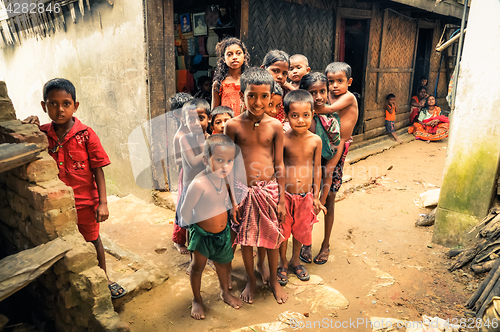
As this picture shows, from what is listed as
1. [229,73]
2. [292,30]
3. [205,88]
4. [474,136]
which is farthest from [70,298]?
[292,30]

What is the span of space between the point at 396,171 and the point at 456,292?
337 cm

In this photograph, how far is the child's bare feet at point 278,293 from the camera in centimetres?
248

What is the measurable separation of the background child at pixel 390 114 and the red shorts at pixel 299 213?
6.00 meters

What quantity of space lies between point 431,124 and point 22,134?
8.34 m

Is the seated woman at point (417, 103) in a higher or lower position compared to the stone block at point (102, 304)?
higher

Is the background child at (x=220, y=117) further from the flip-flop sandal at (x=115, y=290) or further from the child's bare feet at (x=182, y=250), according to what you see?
the flip-flop sandal at (x=115, y=290)

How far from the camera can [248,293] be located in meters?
2.51

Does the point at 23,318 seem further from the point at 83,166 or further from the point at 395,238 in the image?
the point at 395,238

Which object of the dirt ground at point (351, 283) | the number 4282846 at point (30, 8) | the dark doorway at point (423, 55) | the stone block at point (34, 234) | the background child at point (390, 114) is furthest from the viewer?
the dark doorway at point (423, 55)

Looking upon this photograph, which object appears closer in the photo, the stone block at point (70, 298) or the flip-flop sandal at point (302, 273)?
the stone block at point (70, 298)

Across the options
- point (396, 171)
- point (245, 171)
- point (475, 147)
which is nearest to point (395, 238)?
point (475, 147)

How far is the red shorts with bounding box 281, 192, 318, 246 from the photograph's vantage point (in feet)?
8.45

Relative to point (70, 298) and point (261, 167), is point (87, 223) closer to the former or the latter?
point (70, 298)

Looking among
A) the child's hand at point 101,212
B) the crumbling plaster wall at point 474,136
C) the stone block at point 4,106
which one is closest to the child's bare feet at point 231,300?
the child's hand at point 101,212
